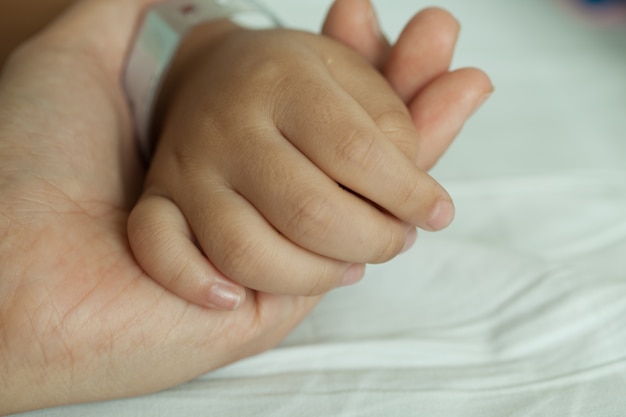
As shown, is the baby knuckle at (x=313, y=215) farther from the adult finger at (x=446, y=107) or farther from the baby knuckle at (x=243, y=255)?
the adult finger at (x=446, y=107)

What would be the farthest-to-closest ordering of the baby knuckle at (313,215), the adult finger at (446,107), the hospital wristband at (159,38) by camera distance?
the hospital wristband at (159,38) → the adult finger at (446,107) → the baby knuckle at (313,215)

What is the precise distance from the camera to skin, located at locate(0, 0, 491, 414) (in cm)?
55

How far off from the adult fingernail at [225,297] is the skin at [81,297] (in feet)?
0.07

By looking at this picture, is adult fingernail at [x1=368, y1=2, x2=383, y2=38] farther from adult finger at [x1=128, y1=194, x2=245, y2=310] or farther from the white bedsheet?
adult finger at [x1=128, y1=194, x2=245, y2=310]

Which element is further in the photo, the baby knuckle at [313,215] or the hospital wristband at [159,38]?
the hospital wristband at [159,38]

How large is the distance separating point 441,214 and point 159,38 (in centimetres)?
43

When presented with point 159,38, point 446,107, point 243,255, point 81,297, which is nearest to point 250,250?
point 243,255

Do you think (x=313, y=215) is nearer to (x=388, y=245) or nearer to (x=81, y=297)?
(x=388, y=245)

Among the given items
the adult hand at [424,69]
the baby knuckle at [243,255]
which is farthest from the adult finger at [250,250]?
the adult hand at [424,69]

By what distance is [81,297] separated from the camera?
56cm

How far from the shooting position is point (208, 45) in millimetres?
809

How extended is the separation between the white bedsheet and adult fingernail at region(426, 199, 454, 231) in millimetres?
123

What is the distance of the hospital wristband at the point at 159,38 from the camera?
816 millimetres

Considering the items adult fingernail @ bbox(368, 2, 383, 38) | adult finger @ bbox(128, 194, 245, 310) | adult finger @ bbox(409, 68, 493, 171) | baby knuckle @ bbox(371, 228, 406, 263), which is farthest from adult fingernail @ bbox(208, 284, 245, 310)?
adult fingernail @ bbox(368, 2, 383, 38)
